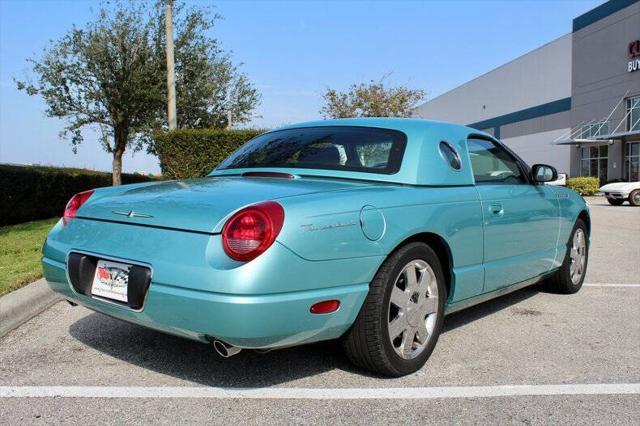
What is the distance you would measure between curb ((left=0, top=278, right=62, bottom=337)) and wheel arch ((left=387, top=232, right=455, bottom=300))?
3.00m

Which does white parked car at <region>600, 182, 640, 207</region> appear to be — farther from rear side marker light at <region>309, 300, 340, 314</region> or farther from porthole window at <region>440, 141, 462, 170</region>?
rear side marker light at <region>309, 300, 340, 314</region>

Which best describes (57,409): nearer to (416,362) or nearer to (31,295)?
(416,362)

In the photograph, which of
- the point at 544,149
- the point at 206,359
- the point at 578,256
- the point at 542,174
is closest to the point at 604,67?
the point at 544,149

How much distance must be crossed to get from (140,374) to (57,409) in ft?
1.77

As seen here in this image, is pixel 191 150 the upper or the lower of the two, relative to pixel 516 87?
lower

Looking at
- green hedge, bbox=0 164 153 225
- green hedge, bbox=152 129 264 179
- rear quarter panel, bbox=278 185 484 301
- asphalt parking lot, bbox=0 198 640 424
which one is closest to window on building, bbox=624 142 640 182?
green hedge, bbox=152 129 264 179

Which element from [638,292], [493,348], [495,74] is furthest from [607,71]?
[493,348]

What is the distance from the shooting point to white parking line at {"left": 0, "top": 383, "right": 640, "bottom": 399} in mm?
3090

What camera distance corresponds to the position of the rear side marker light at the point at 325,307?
290 cm

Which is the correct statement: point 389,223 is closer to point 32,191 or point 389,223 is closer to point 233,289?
point 233,289

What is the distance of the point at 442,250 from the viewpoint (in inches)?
145

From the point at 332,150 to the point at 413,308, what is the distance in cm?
116

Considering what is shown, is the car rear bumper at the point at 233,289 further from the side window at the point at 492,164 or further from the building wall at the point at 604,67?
the building wall at the point at 604,67

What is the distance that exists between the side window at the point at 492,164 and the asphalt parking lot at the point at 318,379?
112 centimetres
